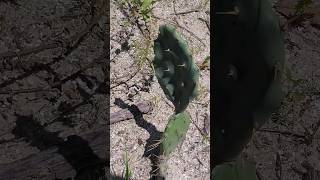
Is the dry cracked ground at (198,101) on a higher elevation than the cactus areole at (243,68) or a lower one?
lower

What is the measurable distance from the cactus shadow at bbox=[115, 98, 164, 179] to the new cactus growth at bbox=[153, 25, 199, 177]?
342 millimetres

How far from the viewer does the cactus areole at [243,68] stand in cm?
57

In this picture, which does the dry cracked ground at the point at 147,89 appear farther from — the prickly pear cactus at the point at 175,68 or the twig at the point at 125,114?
the prickly pear cactus at the point at 175,68

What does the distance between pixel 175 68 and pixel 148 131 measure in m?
0.52

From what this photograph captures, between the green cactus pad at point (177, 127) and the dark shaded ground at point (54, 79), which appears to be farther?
the dark shaded ground at point (54, 79)

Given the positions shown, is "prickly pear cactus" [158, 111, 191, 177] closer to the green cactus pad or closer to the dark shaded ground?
the green cactus pad

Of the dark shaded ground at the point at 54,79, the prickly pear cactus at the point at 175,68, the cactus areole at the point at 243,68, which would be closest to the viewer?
the cactus areole at the point at 243,68

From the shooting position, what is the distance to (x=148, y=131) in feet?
4.66

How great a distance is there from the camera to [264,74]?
59 cm

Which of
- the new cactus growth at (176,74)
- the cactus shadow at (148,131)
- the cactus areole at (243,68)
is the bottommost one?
the cactus shadow at (148,131)

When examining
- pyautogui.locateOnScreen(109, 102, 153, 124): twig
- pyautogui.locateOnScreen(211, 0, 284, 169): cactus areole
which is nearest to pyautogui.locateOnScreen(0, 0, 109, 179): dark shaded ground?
pyautogui.locateOnScreen(109, 102, 153, 124): twig

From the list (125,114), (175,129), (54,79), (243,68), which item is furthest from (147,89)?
(243,68)

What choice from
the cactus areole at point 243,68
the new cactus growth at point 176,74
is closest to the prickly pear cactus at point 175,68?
the new cactus growth at point 176,74

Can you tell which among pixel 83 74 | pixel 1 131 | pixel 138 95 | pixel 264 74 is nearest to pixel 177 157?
pixel 138 95
